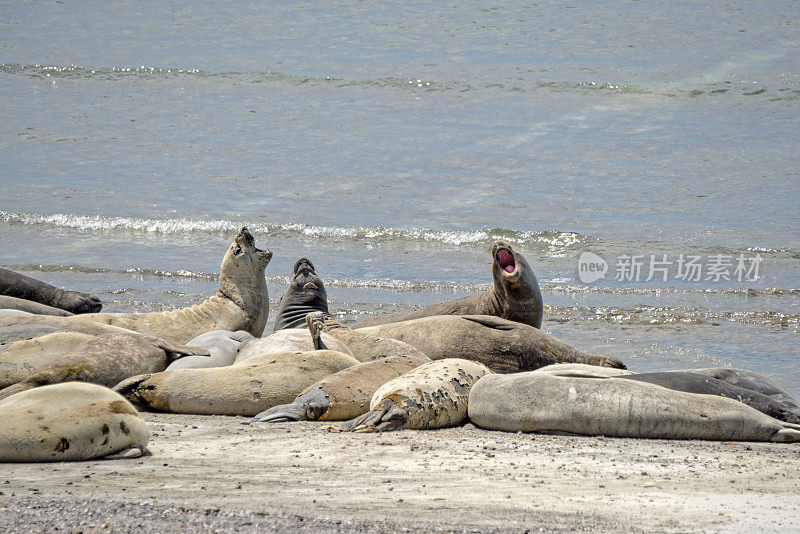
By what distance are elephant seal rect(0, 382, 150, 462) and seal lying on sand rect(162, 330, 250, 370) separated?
1.99 m

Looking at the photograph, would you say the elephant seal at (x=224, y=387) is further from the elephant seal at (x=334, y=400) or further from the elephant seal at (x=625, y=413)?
the elephant seal at (x=625, y=413)

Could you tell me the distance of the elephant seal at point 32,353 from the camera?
6.06m

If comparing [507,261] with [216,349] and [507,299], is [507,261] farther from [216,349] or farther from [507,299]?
[216,349]

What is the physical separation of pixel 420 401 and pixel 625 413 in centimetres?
112

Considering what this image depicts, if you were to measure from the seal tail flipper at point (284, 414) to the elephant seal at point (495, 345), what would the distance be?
59.5 inches

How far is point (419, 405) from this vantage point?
17.6 ft

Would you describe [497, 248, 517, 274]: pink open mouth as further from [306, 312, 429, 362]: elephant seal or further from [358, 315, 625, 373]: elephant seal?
[306, 312, 429, 362]: elephant seal

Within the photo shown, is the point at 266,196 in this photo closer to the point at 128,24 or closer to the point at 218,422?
the point at 218,422

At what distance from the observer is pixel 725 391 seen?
5625 millimetres

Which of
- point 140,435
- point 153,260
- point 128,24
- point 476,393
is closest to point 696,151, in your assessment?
point 153,260

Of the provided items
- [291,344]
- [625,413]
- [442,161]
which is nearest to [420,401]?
[625,413]

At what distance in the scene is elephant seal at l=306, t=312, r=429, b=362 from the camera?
676 cm

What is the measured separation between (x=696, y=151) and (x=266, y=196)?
24.2ft

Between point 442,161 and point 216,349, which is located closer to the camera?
point 216,349
